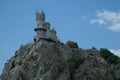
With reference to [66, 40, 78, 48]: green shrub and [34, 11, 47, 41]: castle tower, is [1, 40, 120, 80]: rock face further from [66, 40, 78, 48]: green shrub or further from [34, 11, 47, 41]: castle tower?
[66, 40, 78, 48]: green shrub

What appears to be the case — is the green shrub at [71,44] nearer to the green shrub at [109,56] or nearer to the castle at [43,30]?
the castle at [43,30]

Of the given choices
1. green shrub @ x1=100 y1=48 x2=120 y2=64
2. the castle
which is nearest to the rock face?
the castle

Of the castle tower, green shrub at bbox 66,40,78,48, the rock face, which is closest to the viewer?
the rock face

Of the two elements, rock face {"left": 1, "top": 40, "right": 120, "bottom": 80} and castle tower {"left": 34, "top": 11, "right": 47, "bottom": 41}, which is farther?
castle tower {"left": 34, "top": 11, "right": 47, "bottom": 41}

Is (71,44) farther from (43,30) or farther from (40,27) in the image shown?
(40,27)

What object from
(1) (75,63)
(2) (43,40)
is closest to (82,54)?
(1) (75,63)

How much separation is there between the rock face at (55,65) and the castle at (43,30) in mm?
4195

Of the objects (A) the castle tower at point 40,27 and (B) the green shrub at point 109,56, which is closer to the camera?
(A) the castle tower at point 40,27

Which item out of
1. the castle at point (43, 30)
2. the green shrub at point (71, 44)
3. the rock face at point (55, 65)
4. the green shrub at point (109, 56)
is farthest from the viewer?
the green shrub at point (71, 44)

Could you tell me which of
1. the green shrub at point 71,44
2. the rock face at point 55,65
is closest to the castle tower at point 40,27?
the rock face at point 55,65

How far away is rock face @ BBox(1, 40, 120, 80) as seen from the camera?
386ft

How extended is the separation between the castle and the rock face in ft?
13.8

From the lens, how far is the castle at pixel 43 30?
12850 cm

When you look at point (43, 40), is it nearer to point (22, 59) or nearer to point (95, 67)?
point (22, 59)
